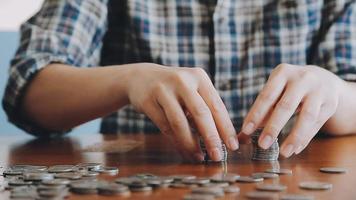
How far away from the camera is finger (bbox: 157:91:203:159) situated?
739mm

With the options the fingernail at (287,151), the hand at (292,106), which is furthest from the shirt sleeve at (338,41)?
the fingernail at (287,151)

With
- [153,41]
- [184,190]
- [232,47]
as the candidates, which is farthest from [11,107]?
[184,190]

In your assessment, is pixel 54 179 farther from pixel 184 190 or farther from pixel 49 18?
pixel 49 18

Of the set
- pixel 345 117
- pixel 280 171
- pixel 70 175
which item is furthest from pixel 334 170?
pixel 345 117

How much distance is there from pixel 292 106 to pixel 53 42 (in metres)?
0.61

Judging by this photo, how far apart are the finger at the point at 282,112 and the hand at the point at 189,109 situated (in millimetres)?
37

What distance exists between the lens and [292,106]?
2.56 feet

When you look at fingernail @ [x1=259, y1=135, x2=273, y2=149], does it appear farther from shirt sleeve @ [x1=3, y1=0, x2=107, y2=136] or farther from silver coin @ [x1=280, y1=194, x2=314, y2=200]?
shirt sleeve @ [x1=3, y1=0, x2=107, y2=136]

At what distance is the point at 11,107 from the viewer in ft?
4.06

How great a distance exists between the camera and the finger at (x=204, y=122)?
71 centimetres

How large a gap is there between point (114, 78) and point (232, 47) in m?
0.45

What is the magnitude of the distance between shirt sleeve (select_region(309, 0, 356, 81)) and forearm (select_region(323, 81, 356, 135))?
16 cm

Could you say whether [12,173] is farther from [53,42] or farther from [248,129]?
[53,42]

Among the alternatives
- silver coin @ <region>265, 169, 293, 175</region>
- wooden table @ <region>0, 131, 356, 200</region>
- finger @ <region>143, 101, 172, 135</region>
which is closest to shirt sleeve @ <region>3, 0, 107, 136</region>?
wooden table @ <region>0, 131, 356, 200</region>
